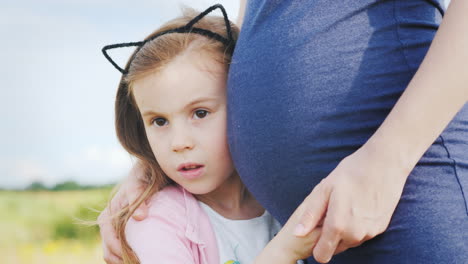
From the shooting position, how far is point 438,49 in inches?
41.8

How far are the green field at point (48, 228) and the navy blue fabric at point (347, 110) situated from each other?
3.43 metres

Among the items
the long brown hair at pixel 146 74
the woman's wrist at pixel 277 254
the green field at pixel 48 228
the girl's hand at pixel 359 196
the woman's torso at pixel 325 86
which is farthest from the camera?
the green field at pixel 48 228

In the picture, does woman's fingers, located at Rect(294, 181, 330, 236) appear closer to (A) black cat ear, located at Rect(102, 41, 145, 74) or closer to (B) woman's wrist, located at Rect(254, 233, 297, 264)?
(B) woman's wrist, located at Rect(254, 233, 297, 264)

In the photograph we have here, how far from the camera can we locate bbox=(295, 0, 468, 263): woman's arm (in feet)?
3.38

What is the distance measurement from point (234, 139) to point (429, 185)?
494 millimetres

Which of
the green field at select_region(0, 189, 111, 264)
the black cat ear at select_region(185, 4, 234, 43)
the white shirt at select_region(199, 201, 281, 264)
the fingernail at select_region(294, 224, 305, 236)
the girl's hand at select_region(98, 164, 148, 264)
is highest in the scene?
the black cat ear at select_region(185, 4, 234, 43)

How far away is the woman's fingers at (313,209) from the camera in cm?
108

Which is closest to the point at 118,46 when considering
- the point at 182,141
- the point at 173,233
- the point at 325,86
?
the point at 182,141

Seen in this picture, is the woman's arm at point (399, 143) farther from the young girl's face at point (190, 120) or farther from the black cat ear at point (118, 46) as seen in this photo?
the black cat ear at point (118, 46)

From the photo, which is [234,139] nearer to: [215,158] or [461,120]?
[215,158]

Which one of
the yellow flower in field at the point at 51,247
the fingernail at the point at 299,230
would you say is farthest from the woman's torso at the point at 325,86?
the yellow flower in field at the point at 51,247

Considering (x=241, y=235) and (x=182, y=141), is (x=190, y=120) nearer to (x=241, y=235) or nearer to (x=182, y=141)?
(x=182, y=141)

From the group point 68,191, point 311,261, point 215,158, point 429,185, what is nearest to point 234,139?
point 215,158

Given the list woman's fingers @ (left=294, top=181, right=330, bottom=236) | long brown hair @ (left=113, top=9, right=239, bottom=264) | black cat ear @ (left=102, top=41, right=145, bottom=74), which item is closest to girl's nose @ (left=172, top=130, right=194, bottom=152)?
long brown hair @ (left=113, top=9, right=239, bottom=264)
